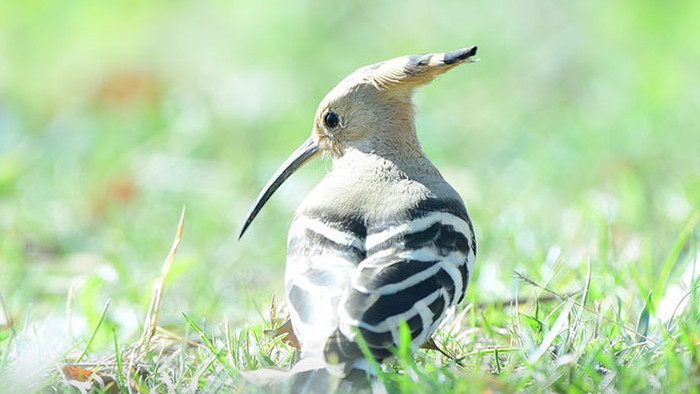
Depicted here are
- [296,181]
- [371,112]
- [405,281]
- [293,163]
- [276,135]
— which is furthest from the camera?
[276,135]

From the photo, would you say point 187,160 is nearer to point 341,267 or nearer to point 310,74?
point 310,74

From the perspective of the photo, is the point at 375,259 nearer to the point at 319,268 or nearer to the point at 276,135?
the point at 319,268

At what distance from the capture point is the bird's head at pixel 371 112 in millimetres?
3242

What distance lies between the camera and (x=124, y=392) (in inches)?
97.9

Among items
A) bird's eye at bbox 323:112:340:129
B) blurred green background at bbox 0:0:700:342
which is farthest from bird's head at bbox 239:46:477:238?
blurred green background at bbox 0:0:700:342

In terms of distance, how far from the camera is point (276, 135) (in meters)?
6.00

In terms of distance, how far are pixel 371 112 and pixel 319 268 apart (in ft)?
2.90

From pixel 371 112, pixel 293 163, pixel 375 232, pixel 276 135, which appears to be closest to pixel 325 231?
pixel 375 232

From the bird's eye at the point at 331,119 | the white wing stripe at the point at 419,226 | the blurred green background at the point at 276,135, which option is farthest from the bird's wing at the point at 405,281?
the bird's eye at the point at 331,119

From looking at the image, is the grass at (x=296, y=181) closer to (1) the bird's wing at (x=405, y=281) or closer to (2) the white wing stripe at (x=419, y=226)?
(1) the bird's wing at (x=405, y=281)

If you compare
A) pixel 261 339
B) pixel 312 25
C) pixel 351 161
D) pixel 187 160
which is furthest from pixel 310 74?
pixel 261 339

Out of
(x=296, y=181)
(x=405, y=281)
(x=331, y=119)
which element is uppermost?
(x=331, y=119)

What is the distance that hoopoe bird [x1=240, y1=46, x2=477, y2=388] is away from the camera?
92.3 inches

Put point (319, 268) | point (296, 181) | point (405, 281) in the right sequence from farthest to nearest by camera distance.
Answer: point (296, 181)
point (319, 268)
point (405, 281)
